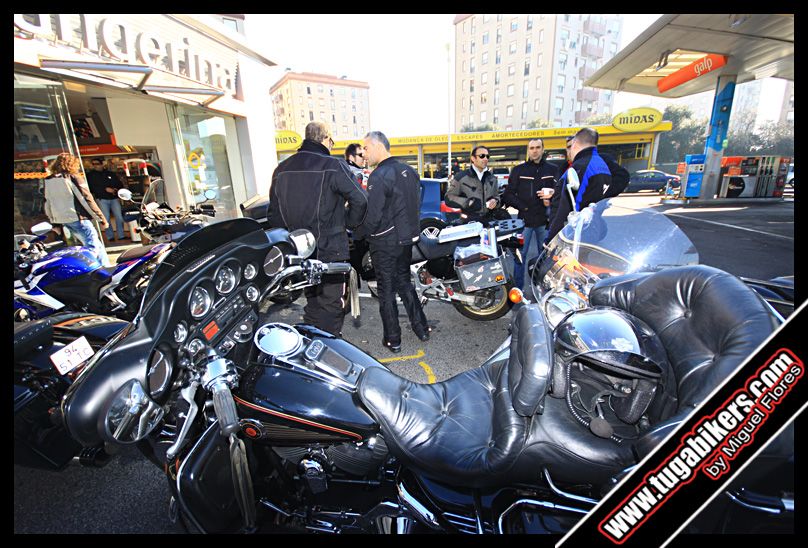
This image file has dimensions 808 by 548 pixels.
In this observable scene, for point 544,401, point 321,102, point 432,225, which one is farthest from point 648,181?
point 321,102

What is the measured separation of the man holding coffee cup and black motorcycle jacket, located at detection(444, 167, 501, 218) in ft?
0.94

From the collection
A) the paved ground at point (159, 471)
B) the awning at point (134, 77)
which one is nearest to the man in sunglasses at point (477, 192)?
the paved ground at point (159, 471)

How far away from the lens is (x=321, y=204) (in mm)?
2963

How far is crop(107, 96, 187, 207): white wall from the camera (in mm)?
9203

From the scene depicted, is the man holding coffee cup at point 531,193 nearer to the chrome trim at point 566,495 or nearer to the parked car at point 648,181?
the chrome trim at point 566,495

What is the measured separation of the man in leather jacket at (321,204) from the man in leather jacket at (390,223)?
136mm

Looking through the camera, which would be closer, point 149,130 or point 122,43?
point 122,43

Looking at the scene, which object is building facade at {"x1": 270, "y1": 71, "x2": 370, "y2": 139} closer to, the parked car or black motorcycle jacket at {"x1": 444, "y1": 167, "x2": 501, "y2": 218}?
the parked car

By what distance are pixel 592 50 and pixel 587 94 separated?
6.72m

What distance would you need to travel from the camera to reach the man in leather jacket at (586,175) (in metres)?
3.44

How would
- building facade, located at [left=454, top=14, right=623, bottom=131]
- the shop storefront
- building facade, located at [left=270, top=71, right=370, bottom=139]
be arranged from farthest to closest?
building facade, located at [left=270, top=71, right=370, bottom=139], building facade, located at [left=454, top=14, right=623, bottom=131], the shop storefront

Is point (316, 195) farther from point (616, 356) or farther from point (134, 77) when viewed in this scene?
point (134, 77)

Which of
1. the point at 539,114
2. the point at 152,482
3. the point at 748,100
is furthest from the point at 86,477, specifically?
the point at 539,114

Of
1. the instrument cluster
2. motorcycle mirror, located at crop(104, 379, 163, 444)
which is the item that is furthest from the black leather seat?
motorcycle mirror, located at crop(104, 379, 163, 444)
